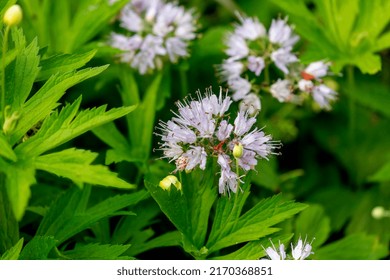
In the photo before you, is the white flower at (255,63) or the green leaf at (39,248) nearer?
the green leaf at (39,248)

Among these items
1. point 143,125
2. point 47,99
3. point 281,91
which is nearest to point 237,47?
point 281,91

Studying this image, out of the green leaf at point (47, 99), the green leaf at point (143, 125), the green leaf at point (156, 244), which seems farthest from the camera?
the green leaf at point (143, 125)

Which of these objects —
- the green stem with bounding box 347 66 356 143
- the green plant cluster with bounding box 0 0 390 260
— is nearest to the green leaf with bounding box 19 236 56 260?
the green plant cluster with bounding box 0 0 390 260

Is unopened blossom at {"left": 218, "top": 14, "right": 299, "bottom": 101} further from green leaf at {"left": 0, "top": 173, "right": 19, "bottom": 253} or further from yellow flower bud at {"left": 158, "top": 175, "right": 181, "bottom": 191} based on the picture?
green leaf at {"left": 0, "top": 173, "right": 19, "bottom": 253}

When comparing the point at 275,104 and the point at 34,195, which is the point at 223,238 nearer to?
the point at 34,195

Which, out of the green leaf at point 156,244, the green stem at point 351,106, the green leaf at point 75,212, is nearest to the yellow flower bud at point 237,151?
the green leaf at point 75,212

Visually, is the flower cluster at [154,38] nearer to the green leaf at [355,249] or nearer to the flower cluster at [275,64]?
the flower cluster at [275,64]
